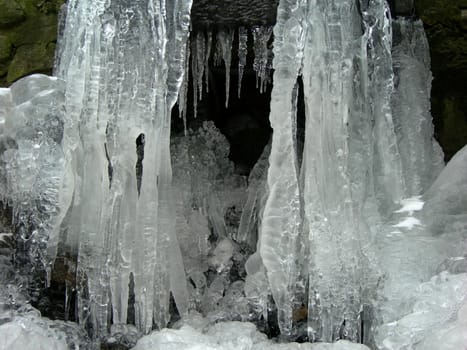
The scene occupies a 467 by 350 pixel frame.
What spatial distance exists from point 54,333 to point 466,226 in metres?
1.88

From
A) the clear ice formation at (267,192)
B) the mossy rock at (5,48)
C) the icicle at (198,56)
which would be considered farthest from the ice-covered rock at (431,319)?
the mossy rock at (5,48)

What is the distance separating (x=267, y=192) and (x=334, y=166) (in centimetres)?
37

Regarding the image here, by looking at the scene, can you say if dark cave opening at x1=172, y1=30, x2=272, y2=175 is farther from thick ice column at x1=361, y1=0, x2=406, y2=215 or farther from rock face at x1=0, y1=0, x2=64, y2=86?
thick ice column at x1=361, y1=0, x2=406, y2=215

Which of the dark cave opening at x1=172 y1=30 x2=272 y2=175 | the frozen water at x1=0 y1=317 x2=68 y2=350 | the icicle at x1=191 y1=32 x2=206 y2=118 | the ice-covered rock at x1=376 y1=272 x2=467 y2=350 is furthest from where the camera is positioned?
the dark cave opening at x1=172 y1=30 x2=272 y2=175

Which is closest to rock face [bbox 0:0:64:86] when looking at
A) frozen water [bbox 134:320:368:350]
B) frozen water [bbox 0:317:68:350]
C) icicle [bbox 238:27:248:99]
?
icicle [bbox 238:27:248:99]

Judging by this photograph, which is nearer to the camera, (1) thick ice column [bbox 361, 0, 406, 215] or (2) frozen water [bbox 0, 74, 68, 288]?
(2) frozen water [bbox 0, 74, 68, 288]

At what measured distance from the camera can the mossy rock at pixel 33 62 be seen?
4.25m

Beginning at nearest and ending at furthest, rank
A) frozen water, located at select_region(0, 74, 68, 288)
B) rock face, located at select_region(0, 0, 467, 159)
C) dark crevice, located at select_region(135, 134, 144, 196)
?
1. frozen water, located at select_region(0, 74, 68, 288)
2. rock face, located at select_region(0, 0, 467, 159)
3. dark crevice, located at select_region(135, 134, 144, 196)

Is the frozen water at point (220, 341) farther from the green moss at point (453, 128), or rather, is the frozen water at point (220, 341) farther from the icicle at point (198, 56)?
the green moss at point (453, 128)

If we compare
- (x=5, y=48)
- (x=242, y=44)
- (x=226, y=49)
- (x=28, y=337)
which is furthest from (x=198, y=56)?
(x=28, y=337)

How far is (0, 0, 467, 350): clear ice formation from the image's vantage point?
117 inches

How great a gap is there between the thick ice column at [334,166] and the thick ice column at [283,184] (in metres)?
0.11

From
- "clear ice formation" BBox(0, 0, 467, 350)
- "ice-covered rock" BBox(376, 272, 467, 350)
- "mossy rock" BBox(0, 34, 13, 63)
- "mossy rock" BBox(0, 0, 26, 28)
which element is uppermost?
"mossy rock" BBox(0, 0, 26, 28)

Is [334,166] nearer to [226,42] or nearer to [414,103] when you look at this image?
[414,103]
